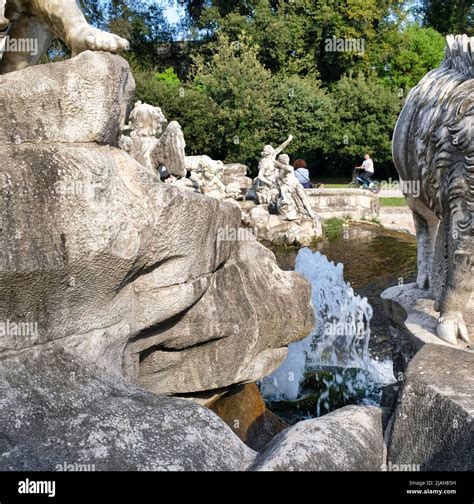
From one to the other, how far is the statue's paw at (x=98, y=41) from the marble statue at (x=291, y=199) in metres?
10.4

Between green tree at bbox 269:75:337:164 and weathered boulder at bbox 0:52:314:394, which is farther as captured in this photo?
green tree at bbox 269:75:337:164

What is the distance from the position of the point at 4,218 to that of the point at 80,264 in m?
0.33

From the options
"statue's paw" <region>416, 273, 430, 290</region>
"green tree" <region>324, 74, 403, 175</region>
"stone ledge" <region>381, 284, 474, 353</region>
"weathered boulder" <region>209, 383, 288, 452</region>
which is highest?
"green tree" <region>324, 74, 403, 175</region>

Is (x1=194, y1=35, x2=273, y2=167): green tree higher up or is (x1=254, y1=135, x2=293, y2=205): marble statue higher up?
(x1=194, y1=35, x2=273, y2=167): green tree

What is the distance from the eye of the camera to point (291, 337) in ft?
12.5

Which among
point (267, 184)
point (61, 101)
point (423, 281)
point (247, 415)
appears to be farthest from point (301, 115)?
point (61, 101)

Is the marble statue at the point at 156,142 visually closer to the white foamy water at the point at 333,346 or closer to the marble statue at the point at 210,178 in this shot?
the marble statue at the point at 210,178

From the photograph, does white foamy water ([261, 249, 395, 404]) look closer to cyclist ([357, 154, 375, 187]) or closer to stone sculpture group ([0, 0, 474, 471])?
stone sculpture group ([0, 0, 474, 471])

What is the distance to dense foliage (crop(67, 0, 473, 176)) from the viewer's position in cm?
2594

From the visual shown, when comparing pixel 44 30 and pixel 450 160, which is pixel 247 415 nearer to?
pixel 450 160

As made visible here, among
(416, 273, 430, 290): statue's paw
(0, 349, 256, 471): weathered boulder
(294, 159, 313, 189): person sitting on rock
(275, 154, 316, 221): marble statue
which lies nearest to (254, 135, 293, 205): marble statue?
(275, 154, 316, 221): marble statue

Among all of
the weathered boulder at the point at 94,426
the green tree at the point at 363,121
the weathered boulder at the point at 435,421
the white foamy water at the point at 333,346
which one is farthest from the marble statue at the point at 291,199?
the green tree at the point at 363,121

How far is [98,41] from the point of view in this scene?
Result: 2.73 meters
